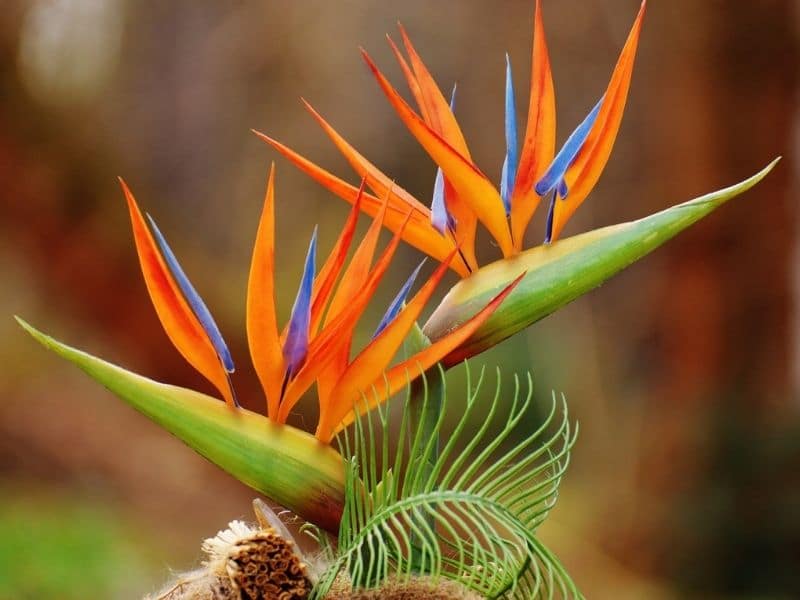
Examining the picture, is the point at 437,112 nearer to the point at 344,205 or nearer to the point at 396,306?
the point at 396,306

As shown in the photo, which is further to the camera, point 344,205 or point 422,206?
point 344,205

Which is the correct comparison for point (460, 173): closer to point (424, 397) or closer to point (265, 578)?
point (424, 397)

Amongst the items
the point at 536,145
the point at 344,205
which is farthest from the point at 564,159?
the point at 344,205

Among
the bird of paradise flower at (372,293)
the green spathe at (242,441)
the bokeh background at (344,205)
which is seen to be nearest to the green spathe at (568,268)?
the bird of paradise flower at (372,293)

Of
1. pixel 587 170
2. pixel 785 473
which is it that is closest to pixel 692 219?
pixel 587 170

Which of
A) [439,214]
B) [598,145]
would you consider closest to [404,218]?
[439,214]

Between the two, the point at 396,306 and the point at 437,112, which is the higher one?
the point at 437,112

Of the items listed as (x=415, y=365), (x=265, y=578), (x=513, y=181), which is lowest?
(x=265, y=578)

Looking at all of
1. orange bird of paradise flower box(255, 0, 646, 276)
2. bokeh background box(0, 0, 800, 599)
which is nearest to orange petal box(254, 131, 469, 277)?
orange bird of paradise flower box(255, 0, 646, 276)
